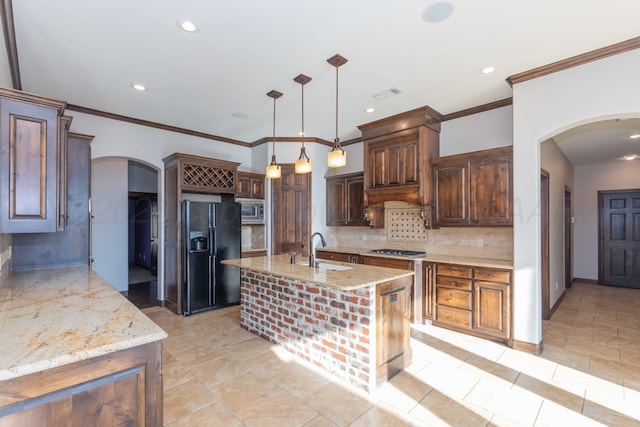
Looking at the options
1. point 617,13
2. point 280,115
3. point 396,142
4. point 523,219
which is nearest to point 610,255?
point 523,219

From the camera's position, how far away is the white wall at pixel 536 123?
280cm

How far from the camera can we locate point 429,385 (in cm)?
257

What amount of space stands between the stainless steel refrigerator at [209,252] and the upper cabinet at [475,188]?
3.17 meters

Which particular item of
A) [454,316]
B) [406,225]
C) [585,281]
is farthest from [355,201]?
[585,281]

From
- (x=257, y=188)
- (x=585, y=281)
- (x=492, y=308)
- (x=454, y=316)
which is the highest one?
(x=257, y=188)

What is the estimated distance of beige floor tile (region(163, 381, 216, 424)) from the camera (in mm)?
2199

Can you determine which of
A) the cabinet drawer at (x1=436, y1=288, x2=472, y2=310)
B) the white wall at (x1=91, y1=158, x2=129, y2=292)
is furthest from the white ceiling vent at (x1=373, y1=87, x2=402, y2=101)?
the white wall at (x1=91, y1=158, x2=129, y2=292)

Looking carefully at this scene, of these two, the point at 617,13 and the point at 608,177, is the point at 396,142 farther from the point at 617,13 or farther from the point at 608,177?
the point at 608,177

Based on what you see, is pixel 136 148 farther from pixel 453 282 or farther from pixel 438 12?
pixel 453 282

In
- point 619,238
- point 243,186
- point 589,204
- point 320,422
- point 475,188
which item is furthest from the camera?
point 589,204

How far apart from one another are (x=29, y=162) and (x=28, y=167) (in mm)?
33

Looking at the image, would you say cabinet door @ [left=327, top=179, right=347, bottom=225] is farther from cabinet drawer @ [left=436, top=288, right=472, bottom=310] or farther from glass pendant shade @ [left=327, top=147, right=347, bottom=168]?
glass pendant shade @ [left=327, top=147, right=347, bottom=168]

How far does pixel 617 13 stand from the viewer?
7.54 ft

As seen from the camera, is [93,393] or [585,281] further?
[585,281]
